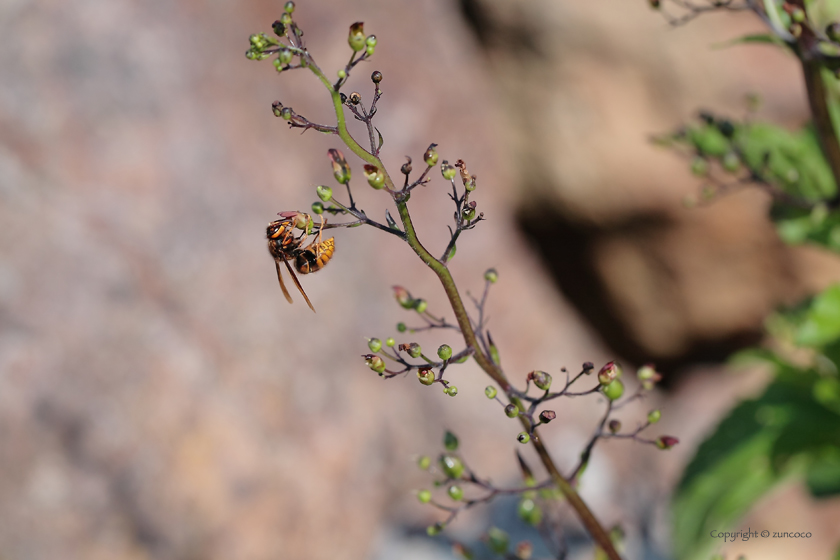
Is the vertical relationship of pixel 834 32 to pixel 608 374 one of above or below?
above

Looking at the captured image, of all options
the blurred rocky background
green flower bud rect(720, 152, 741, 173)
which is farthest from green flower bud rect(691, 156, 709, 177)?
the blurred rocky background

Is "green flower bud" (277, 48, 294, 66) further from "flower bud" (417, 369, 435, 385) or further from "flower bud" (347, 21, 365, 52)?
"flower bud" (417, 369, 435, 385)

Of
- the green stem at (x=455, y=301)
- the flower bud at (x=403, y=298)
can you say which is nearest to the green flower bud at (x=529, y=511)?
the green stem at (x=455, y=301)

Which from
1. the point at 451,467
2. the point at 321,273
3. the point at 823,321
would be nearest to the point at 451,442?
the point at 451,467

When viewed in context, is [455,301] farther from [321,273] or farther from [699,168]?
[321,273]

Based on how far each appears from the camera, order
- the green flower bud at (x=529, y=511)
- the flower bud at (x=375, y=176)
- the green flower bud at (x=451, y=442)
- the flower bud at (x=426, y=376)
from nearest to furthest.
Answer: the flower bud at (x=375, y=176)
the flower bud at (x=426, y=376)
the green flower bud at (x=451, y=442)
the green flower bud at (x=529, y=511)

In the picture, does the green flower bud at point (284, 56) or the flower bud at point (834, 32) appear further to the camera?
the flower bud at point (834, 32)

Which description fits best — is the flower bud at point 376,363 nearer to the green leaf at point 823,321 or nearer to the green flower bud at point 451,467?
the green flower bud at point 451,467
